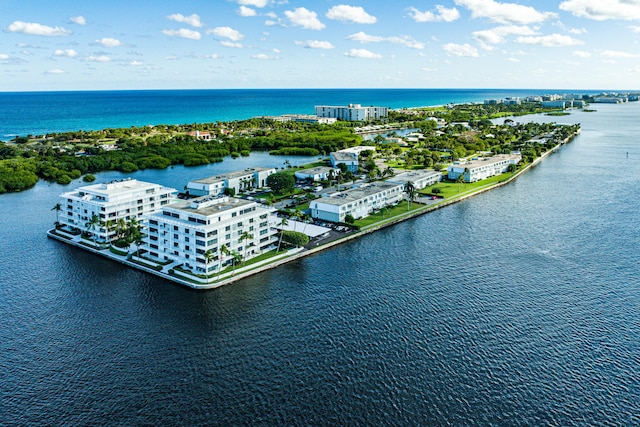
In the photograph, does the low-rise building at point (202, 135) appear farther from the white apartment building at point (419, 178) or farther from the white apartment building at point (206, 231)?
the white apartment building at point (206, 231)

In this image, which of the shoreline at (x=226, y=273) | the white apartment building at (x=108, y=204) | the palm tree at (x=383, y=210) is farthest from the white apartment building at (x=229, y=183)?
the palm tree at (x=383, y=210)

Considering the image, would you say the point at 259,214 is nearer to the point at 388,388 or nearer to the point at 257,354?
the point at 257,354

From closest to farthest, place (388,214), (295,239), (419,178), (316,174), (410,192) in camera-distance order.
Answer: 1. (295,239)
2. (388,214)
3. (410,192)
4. (419,178)
5. (316,174)

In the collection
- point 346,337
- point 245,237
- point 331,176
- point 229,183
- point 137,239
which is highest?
point 229,183

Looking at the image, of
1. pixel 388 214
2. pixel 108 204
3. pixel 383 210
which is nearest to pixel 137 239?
pixel 108 204

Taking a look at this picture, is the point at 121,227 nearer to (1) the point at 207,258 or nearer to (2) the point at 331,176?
(1) the point at 207,258

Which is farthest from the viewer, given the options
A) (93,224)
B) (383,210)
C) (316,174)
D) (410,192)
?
(316,174)

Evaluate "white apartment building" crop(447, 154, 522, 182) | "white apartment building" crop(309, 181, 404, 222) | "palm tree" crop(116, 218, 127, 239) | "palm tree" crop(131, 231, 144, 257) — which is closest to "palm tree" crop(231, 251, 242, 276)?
"palm tree" crop(131, 231, 144, 257)
